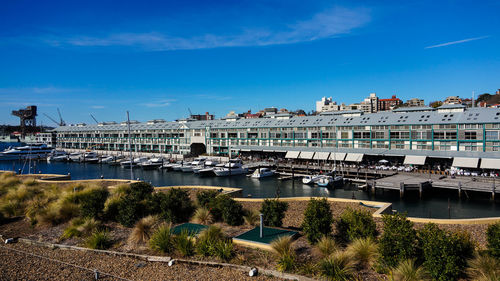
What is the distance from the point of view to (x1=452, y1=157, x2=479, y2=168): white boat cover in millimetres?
42656

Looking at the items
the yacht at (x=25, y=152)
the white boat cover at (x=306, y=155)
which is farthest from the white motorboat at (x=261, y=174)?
the yacht at (x=25, y=152)

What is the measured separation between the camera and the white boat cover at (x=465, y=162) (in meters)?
42.7

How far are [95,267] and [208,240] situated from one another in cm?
430

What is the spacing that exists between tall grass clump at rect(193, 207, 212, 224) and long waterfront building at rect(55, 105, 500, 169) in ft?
133

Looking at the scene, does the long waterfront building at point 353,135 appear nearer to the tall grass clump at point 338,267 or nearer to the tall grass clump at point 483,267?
the tall grass clump at point 483,267

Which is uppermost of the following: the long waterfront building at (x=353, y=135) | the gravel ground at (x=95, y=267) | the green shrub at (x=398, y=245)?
the long waterfront building at (x=353, y=135)

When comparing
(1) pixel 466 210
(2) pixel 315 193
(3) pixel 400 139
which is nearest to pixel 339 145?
(3) pixel 400 139

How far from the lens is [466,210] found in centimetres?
3222

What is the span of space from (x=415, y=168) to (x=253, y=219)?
4032 cm

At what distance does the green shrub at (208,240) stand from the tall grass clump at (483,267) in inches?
329

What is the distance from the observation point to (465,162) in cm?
4362

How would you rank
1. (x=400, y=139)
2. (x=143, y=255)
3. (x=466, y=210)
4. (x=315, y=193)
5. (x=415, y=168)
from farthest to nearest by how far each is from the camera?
(x=400, y=139)
(x=415, y=168)
(x=315, y=193)
(x=466, y=210)
(x=143, y=255)

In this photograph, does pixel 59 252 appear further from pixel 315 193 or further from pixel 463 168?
pixel 463 168

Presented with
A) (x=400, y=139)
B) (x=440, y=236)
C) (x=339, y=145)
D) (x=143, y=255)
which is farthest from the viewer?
(x=339, y=145)
